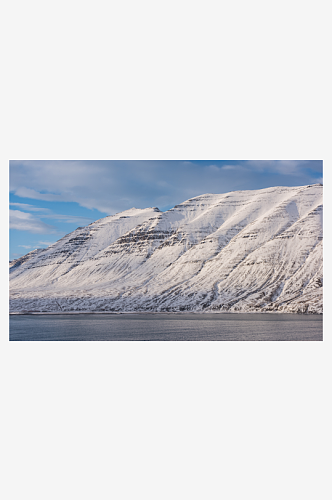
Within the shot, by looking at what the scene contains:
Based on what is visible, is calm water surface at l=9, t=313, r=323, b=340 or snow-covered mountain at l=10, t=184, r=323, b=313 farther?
snow-covered mountain at l=10, t=184, r=323, b=313

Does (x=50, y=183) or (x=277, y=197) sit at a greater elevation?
(x=277, y=197)

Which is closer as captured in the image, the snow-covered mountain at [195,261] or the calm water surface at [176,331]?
the calm water surface at [176,331]

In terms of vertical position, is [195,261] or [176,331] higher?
[195,261]

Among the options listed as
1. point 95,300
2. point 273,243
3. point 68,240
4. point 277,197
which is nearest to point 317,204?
point 273,243

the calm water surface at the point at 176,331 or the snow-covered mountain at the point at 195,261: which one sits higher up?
the snow-covered mountain at the point at 195,261

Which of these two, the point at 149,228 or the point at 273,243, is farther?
the point at 149,228

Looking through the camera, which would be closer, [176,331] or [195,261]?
[176,331]

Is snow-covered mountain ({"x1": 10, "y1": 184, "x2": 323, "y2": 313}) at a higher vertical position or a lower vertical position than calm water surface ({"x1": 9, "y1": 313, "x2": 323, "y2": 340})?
higher
